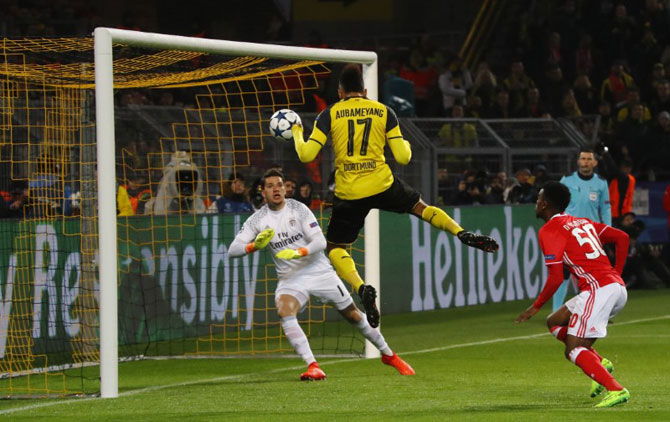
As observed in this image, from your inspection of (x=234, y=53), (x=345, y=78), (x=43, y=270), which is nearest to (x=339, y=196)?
(x=345, y=78)

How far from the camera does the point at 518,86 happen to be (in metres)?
23.5

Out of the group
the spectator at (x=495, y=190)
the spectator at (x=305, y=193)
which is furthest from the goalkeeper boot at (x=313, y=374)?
the spectator at (x=495, y=190)

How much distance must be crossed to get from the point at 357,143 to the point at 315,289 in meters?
1.89

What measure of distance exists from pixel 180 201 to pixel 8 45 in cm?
405

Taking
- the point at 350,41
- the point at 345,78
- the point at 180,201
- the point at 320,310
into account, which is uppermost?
the point at 350,41

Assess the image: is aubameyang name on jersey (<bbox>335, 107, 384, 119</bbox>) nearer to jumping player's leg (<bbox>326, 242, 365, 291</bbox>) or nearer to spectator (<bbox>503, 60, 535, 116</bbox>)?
jumping player's leg (<bbox>326, 242, 365, 291</bbox>)

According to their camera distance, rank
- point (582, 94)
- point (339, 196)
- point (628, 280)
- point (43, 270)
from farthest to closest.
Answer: point (582, 94) < point (628, 280) < point (43, 270) < point (339, 196)

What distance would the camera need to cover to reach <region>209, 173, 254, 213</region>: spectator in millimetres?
15570

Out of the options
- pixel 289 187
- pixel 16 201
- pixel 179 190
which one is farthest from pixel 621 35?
pixel 16 201

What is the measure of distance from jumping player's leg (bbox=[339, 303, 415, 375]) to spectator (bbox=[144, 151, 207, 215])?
3816 millimetres

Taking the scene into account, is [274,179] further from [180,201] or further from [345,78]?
[180,201]

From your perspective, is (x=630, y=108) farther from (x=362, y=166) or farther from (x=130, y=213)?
(x=362, y=166)

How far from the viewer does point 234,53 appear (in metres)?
11.5

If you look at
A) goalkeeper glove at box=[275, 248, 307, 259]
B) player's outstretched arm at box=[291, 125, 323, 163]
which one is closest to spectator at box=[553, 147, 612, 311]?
goalkeeper glove at box=[275, 248, 307, 259]
